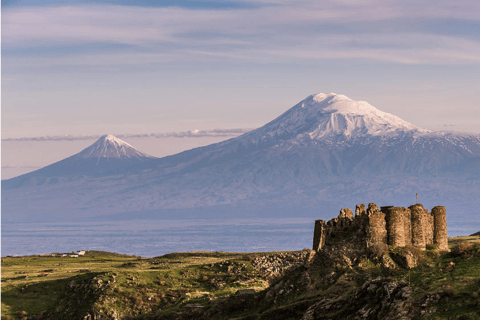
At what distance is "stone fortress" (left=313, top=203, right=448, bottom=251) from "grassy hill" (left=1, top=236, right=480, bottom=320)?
4.27 ft

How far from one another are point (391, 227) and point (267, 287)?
17.8 m

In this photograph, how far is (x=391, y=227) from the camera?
7700 centimetres

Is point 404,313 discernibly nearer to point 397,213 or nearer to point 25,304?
point 397,213

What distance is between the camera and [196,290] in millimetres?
114812

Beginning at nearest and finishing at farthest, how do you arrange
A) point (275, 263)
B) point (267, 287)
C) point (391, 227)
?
point (391, 227)
point (267, 287)
point (275, 263)

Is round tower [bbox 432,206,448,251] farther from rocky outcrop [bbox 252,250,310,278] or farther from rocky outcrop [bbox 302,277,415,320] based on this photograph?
rocky outcrop [bbox 252,250,310,278]

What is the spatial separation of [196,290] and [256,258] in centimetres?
1916

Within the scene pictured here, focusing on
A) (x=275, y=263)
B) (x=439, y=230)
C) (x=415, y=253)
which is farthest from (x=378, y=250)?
(x=275, y=263)

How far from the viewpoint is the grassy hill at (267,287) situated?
54594mm

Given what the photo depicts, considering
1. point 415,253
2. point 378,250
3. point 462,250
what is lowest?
point 415,253

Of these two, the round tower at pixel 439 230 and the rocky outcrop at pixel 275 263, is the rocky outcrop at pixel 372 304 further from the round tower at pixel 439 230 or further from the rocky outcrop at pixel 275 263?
the rocky outcrop at pixel 275 263

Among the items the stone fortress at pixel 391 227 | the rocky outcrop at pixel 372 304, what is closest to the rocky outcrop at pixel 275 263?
the stone fortress at pixel 391 227

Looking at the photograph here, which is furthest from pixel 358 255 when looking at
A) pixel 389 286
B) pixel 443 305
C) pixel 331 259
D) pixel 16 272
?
pixel 16 272

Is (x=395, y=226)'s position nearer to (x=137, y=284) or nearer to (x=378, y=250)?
(x=378, y=250)
